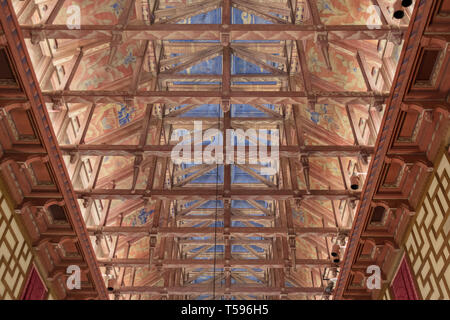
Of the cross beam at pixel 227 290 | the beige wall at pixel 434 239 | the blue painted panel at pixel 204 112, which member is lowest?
the beige wall at pixel 434 239

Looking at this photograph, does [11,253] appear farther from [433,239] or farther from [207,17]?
[433,239]

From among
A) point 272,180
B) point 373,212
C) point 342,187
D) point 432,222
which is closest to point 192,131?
point 272,180

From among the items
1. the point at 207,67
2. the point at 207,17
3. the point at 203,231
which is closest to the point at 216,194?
the point at 203,231

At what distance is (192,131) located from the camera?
20.0 m

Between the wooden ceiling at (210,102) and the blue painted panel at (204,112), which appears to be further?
the blue painted panel at (204,112)

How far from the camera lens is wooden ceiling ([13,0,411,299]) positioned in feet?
41.0

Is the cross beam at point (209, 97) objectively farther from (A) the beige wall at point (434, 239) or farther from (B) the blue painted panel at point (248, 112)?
(B) the blue painted panel at point (248, 112)

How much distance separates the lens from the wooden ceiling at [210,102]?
1248 centimetres

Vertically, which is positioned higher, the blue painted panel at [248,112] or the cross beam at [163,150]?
the blue painted panel at [248,112]

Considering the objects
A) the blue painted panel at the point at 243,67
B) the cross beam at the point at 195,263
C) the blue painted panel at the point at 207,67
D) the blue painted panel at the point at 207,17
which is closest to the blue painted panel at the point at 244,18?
the blue painted panel at the point at 207,17

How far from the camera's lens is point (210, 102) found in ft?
44.6

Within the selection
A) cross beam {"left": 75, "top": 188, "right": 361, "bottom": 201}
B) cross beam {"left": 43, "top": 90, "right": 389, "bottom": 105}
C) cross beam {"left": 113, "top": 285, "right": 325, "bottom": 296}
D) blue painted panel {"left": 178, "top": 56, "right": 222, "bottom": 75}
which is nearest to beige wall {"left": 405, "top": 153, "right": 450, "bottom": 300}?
cross beam {"left": 75, "top": 188, "right": 361, "bottom": 201}
